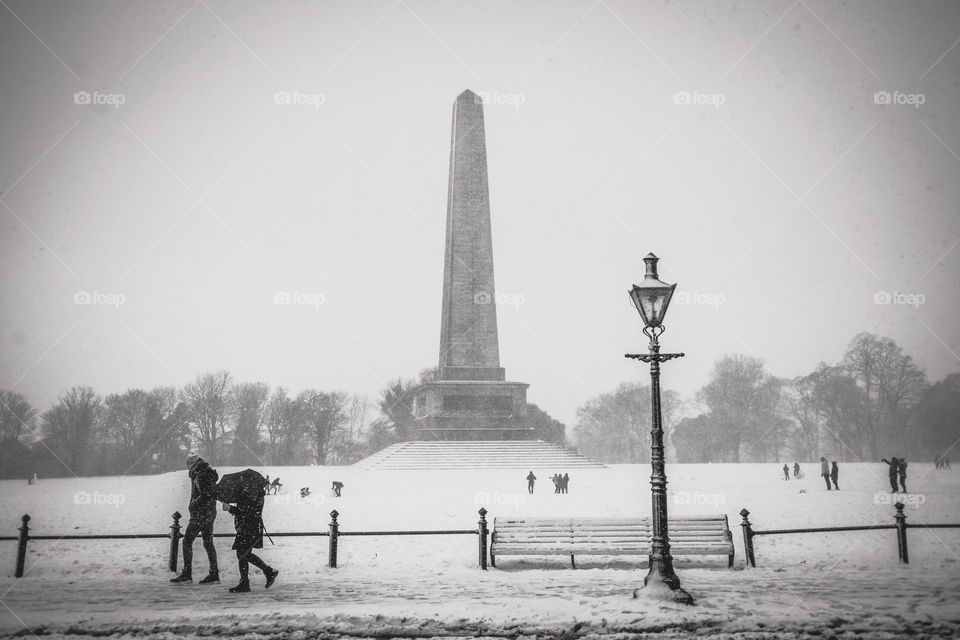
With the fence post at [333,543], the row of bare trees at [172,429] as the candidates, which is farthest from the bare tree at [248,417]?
the fence post at [333,543]

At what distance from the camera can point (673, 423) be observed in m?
76.7

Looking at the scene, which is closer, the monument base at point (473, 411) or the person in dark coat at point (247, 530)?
the person in dark coat at point (247, 530)

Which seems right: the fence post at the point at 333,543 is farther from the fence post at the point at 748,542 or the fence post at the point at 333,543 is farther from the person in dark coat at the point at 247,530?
the fence post at the point at 748,542

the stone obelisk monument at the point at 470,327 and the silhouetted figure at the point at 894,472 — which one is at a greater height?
the stone obelisk monument at the point at 470,327

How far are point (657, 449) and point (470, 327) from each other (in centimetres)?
2976

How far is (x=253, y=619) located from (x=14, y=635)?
2031mm

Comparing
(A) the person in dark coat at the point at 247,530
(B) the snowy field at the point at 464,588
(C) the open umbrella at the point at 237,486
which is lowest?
(B) the snowy field at the point at 464,588

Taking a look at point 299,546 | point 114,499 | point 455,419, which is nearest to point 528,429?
point 455,419

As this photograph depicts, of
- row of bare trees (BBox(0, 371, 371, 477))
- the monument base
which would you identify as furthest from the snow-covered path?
row of bare trees (BBox(0, 371, 371, 477))

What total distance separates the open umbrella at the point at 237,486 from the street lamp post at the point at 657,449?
457 centimetres

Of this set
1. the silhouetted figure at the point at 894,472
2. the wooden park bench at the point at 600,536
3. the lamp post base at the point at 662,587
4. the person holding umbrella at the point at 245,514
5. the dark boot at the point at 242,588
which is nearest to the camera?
the lamp post base at the point at 662,587

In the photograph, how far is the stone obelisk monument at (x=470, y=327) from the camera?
36.6 meters

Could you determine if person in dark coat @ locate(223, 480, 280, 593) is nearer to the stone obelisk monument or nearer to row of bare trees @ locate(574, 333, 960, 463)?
the stone obelisk monument

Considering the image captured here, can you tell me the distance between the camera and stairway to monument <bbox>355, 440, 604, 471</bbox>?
32.2 meters
